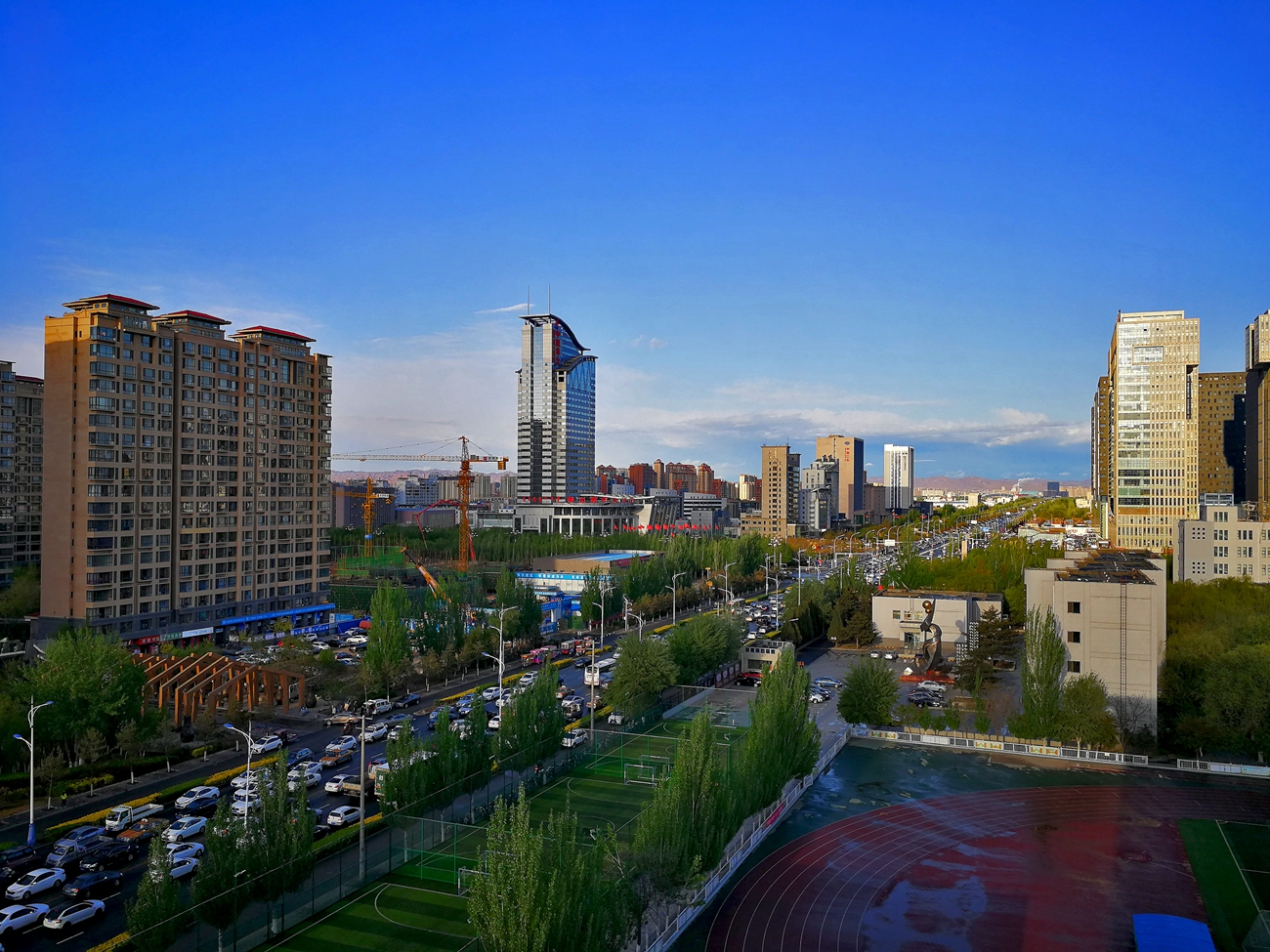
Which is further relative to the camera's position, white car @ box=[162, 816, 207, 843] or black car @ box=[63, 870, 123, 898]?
white car @ box=[162, 816, 207, 843]

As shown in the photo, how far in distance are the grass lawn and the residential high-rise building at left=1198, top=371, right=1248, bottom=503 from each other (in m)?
99.4

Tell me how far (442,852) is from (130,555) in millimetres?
33620

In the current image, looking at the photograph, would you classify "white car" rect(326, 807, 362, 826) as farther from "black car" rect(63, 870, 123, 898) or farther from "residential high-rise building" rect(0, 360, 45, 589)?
"residential high-rise building" rect(0, 360, 45, 589)

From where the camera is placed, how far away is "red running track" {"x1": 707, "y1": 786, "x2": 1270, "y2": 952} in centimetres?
1872

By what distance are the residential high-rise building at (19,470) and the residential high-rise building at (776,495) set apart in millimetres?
105035

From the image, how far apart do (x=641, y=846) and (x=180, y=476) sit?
4151 cm

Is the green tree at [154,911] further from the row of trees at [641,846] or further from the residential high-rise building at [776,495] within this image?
the residential high-rise building at [776,495]

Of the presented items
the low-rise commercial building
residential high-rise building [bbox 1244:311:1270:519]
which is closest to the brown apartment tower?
the low-rise commercial building

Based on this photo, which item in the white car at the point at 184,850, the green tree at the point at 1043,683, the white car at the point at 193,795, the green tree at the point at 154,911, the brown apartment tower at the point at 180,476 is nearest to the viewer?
the green tree at the point at 154,911

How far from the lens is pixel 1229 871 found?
2217 cm

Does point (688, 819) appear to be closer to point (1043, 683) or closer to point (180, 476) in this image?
point (1043, 683)

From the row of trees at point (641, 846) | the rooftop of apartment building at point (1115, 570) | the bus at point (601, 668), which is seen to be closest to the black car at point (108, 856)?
the row of trees at point (641, 846)

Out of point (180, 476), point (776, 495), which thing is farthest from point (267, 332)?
point (776, 495)

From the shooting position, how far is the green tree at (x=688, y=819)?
1720cm
